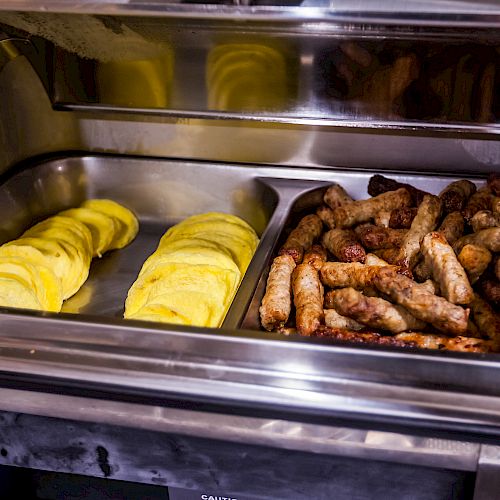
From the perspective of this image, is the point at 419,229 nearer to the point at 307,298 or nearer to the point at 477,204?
the point at 477,204

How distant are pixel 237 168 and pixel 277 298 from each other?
96cm

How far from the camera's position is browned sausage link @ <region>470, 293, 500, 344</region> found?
1690 millimetres

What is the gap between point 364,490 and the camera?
5.10 feet

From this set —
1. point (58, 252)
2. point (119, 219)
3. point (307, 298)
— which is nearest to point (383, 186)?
point (307, 298)

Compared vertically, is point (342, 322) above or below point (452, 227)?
below

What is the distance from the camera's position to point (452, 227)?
82.2 inches

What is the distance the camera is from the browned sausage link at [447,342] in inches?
64.0

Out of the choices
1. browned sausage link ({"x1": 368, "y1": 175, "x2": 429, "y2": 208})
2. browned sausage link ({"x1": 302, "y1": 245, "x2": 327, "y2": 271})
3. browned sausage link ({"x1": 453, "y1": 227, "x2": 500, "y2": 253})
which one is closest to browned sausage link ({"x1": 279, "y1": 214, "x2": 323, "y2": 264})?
browned sausage link ({"x1": 302, "y1": 245, "x2": 327, "y2": 271})

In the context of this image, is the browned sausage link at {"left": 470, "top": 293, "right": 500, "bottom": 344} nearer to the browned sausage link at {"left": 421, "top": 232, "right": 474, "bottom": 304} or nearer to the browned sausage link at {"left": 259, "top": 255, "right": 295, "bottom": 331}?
the browned sausage link at {"left": 421, "top": 232, "right": 474, "bottom": 304}

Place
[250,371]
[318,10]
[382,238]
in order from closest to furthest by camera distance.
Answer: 1. [250,371]
2. [318,10]
3. [382,238]

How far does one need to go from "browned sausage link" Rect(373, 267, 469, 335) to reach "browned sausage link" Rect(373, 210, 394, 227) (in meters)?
0.49

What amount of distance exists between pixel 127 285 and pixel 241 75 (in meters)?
0.93

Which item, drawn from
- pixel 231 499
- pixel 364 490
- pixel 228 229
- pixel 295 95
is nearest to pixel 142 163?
pixel 228 229

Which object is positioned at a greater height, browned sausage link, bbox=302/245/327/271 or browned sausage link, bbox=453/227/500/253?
browned sausage link, bbox=453/227/500/253
